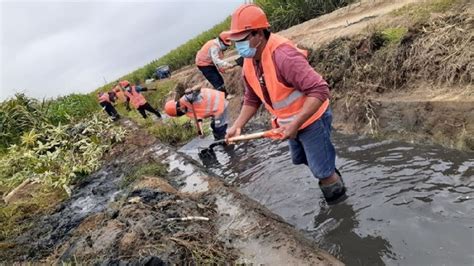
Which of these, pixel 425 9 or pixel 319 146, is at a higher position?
pixel 425 9

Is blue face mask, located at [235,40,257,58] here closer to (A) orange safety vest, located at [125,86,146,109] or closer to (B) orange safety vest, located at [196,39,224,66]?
(B) orange safety vest, located at [196,39,224,66]

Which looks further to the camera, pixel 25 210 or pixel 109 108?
pixel 109 108

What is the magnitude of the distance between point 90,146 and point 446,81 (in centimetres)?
615

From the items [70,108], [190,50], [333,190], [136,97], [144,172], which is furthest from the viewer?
[190,50]

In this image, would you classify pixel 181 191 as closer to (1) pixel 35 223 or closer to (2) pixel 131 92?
(1) pixel 35 223

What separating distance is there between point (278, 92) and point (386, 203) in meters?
1.49

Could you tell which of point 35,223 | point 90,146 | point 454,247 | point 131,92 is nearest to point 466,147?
point 454,247

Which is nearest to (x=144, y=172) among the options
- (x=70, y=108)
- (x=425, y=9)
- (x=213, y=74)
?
(x=213, y=74)

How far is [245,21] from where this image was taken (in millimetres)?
3314

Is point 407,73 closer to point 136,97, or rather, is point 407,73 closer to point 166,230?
point 166,230

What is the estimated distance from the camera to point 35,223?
5.43 metres

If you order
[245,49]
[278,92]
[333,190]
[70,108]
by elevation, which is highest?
[245,49]

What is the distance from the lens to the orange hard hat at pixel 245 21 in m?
3.30

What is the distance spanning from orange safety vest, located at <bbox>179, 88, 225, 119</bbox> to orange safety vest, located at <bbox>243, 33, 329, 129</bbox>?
3927mm
